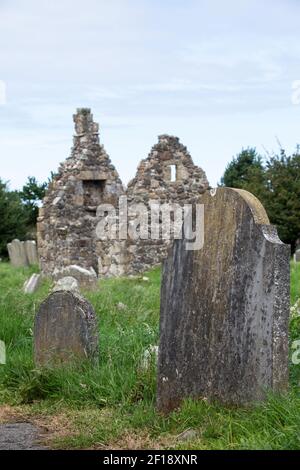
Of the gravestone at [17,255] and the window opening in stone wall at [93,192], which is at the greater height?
the window opening in stone wall at [93,192]

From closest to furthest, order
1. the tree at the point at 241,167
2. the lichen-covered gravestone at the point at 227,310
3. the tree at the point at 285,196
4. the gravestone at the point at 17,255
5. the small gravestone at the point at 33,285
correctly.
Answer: the lichen-covered gravestone at the point at 227,310
the small gravestone at the point at 33,285
the gravestone at the point at 17,255
the tree at the point at 285,196
the tree at the point at 241,167

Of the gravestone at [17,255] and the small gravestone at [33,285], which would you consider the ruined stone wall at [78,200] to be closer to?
the gravestone at [17,255]

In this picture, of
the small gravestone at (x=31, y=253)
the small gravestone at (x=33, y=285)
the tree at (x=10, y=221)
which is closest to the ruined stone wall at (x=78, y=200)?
the small gravestone at (x=31, y=253)

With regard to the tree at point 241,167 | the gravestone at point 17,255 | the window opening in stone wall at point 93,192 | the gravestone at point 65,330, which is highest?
the tree at point 241,167

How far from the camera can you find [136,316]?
9914 mm

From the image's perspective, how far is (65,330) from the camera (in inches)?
293

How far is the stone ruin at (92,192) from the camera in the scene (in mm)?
21406

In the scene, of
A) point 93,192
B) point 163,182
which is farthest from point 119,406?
point 93,192

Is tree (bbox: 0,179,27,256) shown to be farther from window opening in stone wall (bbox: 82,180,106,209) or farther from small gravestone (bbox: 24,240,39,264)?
window opening in stone wall (bbox: 82,180,106,209)

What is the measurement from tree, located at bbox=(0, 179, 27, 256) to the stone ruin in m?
12.6

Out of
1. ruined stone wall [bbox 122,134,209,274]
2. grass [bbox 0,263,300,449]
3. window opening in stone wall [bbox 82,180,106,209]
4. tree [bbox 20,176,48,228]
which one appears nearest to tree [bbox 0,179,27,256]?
tree [bbox 20,176,48,228]

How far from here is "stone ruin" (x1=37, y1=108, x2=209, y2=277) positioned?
70.2ft

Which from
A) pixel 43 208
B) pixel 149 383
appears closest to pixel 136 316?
pixel 149 383

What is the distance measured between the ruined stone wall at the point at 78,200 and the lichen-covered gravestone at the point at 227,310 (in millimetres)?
16459
